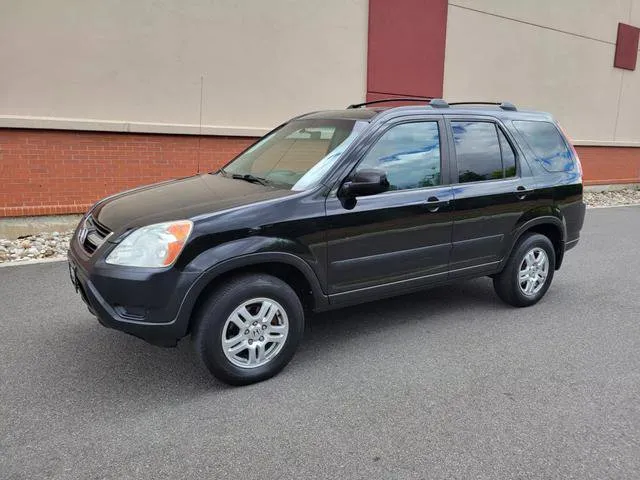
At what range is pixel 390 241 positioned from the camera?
396cm

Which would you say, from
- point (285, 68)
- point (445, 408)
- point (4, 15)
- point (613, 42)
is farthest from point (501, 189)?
point (613, 42)

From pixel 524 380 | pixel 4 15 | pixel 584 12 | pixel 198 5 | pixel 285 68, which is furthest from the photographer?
pixel 584 12

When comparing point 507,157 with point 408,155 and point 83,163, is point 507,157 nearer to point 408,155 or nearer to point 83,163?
point 408,155

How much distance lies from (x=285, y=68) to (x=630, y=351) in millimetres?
7019

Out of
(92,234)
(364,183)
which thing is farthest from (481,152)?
(92,234)

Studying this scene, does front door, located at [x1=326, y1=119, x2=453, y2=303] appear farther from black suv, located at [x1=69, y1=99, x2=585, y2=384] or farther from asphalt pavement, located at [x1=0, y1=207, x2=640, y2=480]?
asphalt pavement, located at [x1=0, y1=207, x2=640, y2=480]

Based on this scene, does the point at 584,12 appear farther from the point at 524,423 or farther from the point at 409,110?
the point at 524,423

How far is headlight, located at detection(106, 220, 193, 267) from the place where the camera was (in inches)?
124

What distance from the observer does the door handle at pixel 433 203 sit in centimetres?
412

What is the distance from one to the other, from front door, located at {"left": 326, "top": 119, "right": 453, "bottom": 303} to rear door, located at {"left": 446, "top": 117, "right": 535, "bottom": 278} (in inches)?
5.4

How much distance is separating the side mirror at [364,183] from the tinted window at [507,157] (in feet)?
5.02

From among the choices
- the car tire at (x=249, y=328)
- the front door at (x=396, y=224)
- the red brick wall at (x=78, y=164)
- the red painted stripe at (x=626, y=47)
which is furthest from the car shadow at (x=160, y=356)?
the red painted stripe at (x=626, y=47)

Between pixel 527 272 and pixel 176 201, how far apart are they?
330cm

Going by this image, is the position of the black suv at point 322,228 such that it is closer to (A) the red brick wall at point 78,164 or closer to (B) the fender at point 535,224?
(B) the fender at point 535,224
